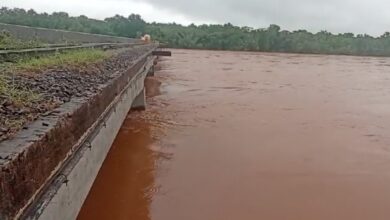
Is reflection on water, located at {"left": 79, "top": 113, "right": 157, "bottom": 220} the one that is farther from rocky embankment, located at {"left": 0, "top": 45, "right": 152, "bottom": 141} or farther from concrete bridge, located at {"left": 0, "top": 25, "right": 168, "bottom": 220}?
rocky embankment, located at {"left": 0, "top": 45, "right": 152, "bottom": 141}

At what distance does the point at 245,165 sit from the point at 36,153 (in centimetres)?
521

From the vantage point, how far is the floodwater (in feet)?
17.7

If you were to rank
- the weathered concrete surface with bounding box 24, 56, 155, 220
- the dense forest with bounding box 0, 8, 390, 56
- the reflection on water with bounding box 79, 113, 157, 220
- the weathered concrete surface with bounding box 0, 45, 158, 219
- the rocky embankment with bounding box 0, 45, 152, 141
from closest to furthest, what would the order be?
the weathered concrete surface with bounding box 0, 45, 158, 219, the weathered concrete surface with bounding box 24, 56, 155, 220, the rocky embankment with bounding box 0, 45, 152, 141, the reflection on water with bounding box 79, 113, 157, 220, the dense forest with bounding box 0, 8, 390, 56

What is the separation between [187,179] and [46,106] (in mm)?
3539

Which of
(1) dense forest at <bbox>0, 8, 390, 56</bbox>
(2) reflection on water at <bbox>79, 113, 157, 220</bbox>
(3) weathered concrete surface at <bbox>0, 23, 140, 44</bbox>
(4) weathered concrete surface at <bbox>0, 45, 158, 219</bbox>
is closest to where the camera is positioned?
(4) weathered concrete surface at <bbox>0, 45, 158, 219</bbox>

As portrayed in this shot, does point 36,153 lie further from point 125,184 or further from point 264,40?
point 264,40

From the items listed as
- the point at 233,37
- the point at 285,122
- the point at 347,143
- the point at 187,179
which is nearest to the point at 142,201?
the point at 187,179

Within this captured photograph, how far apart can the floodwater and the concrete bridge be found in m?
1.64

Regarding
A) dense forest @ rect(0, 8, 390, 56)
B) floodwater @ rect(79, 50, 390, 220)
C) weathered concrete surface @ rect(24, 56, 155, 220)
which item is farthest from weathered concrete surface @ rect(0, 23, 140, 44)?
dense forest @ rect(0, 8, 390, 56)

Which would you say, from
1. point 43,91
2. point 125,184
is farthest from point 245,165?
point 43,91

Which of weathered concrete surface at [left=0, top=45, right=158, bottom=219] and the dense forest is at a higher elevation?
weathered concrete surface at [left=0, top=45, right=158, bottom=219]

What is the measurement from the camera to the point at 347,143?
9.18m

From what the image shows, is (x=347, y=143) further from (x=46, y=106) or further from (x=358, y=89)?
(x=358, y=89)

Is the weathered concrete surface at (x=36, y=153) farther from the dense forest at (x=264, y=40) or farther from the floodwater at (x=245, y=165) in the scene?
the dense forest at (x=264, y=40)
